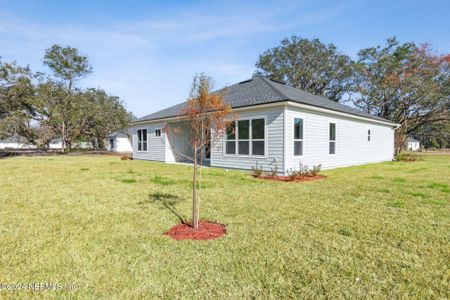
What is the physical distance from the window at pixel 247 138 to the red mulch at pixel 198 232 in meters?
6.29

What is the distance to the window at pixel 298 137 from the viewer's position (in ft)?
32.8

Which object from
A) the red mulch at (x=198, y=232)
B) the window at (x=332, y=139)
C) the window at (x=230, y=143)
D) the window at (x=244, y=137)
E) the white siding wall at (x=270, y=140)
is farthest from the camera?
the window at (x=332, y=139)

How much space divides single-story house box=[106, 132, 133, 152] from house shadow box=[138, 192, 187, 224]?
119 ft

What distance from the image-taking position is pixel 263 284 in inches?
94.2

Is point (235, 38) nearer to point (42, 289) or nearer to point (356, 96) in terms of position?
point (42, 289)

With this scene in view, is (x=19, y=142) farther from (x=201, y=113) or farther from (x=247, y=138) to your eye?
(x=201, y=113)

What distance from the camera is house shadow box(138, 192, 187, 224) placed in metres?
4.93

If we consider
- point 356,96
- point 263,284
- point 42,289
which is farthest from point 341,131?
point 356,96

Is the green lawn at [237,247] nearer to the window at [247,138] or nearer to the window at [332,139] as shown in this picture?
the window at [247,138]

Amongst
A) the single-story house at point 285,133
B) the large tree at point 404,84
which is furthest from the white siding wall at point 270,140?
the large tree at point 404,84

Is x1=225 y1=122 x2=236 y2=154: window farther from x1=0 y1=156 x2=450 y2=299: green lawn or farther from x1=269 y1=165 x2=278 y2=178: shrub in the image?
x1=0 y1=156 x2=450 y2=299: green lawn

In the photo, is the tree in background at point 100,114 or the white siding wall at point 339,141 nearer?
the white siding wall at point 339,141

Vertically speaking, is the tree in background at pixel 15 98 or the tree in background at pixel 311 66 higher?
the tree in background at pixel 311 66

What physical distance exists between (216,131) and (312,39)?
32.3m
